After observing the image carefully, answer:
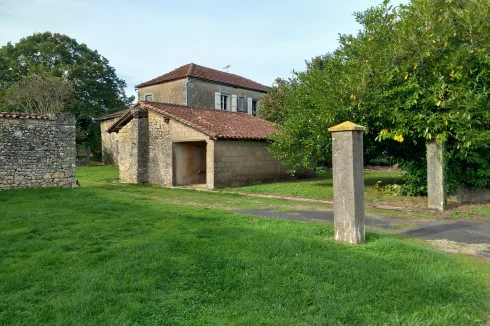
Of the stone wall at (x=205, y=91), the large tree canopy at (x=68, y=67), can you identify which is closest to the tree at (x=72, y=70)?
the large tree canopy at (x=68, y=67)

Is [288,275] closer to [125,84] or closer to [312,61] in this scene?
[312,61]

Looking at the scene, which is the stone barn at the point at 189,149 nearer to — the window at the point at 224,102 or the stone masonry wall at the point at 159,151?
the stone masonry wall at the point at 159,151

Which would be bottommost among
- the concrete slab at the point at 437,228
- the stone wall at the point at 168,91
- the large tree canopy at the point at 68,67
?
the concrete slab at the point at 437,228

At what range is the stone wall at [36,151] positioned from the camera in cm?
1334

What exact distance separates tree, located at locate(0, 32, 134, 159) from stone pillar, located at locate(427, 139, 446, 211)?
30.9 metres

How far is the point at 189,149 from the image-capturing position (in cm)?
1795

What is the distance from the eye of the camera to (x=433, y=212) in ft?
30.5

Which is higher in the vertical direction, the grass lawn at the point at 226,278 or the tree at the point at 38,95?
the tree at the point at 38,95

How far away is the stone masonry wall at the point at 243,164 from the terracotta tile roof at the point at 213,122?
0.41 metres

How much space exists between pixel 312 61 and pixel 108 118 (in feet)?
60.2

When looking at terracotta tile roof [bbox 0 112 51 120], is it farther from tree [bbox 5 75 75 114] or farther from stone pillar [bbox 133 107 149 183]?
tree [bbox 5 75 75 114]

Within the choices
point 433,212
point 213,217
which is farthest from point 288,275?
point 433,212

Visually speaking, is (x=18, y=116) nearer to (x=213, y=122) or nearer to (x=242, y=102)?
(x=213, y=122)

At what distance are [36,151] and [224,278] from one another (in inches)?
500
